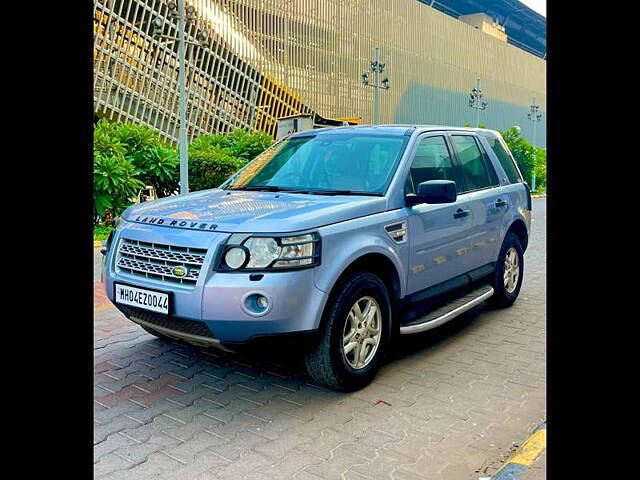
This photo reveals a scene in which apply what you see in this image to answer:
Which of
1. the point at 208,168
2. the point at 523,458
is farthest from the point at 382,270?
the point at 208,168

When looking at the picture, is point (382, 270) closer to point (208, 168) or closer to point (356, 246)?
point (356, 246)

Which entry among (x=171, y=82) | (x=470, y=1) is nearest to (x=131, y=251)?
(x=171, y=82)

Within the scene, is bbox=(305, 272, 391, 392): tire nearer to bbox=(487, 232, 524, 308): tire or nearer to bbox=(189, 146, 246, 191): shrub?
bbox=(487, 232, 524, 308): tire

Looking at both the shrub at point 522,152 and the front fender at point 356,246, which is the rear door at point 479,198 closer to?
the front fender at point 356,246

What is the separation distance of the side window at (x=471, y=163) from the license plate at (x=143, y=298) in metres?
2.93

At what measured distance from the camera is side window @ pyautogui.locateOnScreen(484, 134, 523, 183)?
247 inches

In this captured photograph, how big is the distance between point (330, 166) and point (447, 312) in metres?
1.46

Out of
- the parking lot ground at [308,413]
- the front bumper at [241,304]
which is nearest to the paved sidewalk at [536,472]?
the parking lot ground at [308,413]

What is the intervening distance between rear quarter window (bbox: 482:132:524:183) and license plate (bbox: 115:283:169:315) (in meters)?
3.80

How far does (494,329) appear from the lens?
5.66 m

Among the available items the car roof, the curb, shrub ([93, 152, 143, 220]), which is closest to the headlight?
the curb

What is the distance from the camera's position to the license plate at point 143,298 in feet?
12.2

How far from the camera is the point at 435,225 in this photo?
4766 millimetres
